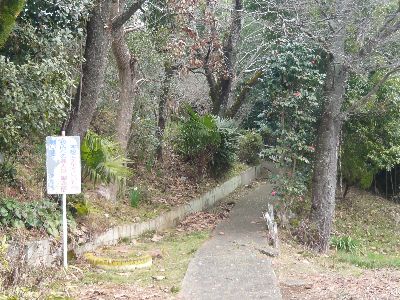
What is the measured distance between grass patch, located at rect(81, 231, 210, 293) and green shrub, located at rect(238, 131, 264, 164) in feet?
32.9

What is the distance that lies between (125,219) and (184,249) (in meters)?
1.55

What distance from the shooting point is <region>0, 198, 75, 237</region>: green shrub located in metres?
7.41

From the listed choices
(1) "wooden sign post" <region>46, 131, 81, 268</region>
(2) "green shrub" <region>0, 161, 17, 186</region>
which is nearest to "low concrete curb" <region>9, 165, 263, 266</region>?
(1) "wooden sign post" <region>46, 131, 81, 268</region>

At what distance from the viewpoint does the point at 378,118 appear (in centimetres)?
1517

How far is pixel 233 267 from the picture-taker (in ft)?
27.5

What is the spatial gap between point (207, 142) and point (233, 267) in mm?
6827

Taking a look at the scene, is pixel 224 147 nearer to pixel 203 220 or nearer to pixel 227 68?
pixel 227 68

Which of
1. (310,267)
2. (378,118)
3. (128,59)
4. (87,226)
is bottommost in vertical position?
(310,267)

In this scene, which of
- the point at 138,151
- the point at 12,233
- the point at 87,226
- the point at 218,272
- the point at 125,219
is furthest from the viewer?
the point at 138,151

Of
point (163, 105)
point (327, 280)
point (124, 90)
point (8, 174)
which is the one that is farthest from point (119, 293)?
point (163, 105)

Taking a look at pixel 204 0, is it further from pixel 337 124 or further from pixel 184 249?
pixel 184 249

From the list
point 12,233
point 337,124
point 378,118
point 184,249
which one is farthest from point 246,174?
point 12,233

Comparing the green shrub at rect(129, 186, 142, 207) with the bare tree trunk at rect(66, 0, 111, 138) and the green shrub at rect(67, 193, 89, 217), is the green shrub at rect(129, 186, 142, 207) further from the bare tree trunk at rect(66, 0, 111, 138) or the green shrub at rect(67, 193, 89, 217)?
the bare tree trunk at rect(66, 0, 111, 138)

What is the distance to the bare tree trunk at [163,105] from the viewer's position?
1392 centimetres
